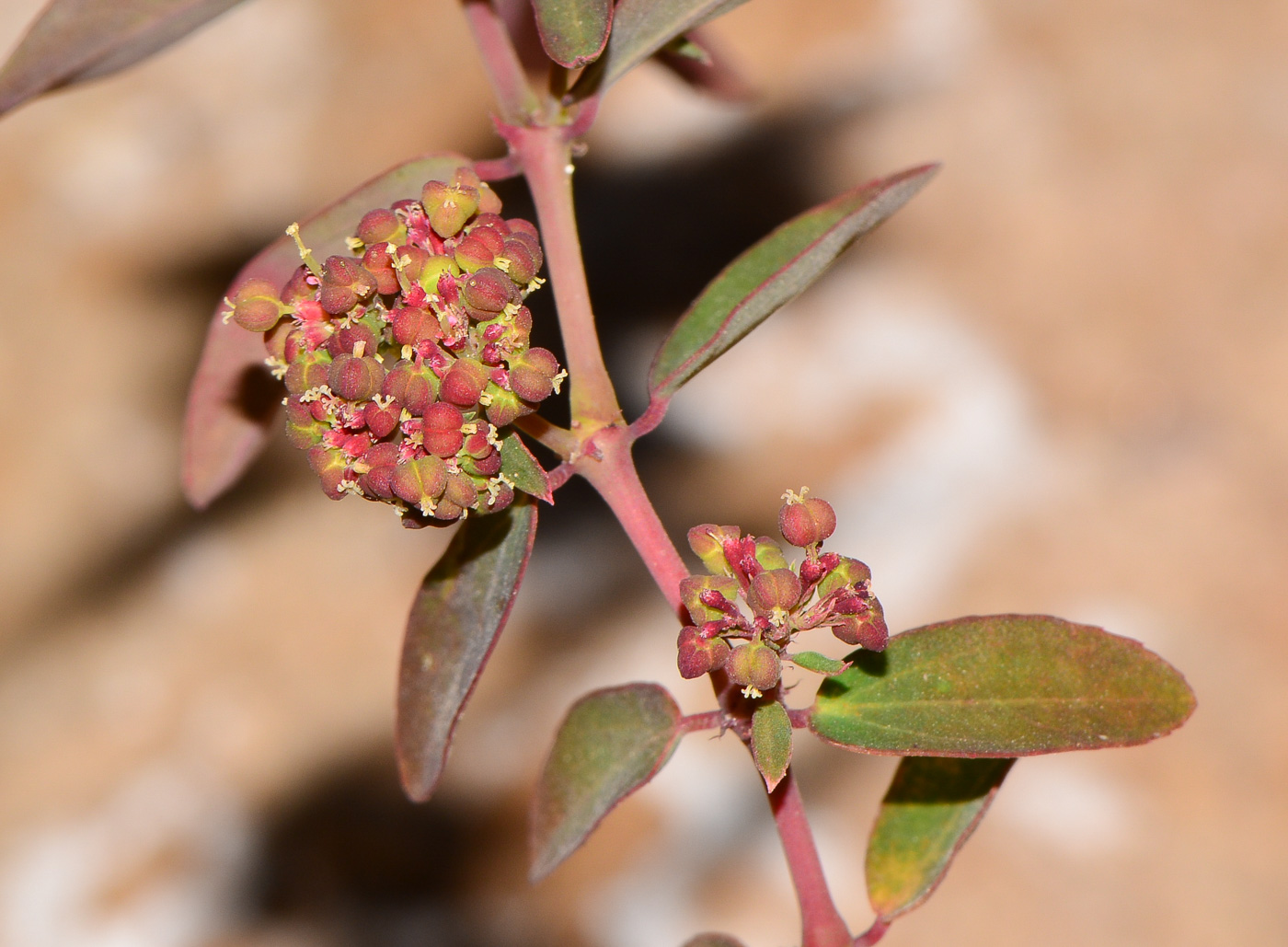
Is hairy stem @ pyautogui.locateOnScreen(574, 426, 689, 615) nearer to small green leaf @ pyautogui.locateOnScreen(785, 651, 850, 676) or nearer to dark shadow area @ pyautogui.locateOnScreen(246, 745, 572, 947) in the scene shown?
small green leaf @ pyautogui.locateOnScreen(785, 651, 850, 676)

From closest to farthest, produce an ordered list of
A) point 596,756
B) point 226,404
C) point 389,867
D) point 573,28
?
point 573,28 → point 596,756 → point 226,404 → point 389,867

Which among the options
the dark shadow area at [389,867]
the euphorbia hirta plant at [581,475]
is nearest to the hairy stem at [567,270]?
the euphorbia hirta plant at [581,475]

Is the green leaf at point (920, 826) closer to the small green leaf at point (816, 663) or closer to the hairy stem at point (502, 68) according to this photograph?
the small green leaf at point (816, 663)

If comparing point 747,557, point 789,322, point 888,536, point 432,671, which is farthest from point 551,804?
point 789,322

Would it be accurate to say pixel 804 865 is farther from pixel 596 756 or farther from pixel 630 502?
pixel 630 502

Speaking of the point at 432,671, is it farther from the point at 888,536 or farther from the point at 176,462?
the point at 176,462

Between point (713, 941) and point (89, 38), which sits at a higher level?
point (89, 38)

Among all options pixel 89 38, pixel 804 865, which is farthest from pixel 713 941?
pixel 89 38
